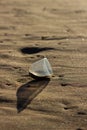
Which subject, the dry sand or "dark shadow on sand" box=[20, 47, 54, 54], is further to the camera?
"dark shadow on sand" box=[20, 47, 54, 54]

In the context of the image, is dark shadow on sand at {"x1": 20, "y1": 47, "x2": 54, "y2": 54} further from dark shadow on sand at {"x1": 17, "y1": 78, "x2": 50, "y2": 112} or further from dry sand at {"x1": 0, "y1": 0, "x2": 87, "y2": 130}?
dark shadow on sand at {"x1": 17, "y1": 78, "x2": 50, "y2": 112}

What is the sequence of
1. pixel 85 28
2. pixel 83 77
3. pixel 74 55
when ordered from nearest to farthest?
pixel 83 77, pixel 74 55, pixel 85 28

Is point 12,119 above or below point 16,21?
above

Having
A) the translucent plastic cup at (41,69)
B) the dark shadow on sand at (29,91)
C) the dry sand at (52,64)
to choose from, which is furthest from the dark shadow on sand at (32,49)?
the dark shadow on sand at (29,91)

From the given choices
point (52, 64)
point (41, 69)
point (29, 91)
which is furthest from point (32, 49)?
point (29, 91)

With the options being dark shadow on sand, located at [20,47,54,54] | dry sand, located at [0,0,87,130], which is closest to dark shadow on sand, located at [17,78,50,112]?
dry sand, located at [0,0,87,130]

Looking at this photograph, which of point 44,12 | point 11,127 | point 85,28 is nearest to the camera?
point 11,127

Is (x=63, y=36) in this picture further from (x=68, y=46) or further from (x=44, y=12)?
(x=44, y=12)

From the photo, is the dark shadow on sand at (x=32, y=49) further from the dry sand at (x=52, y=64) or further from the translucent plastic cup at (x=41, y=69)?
the translucent plastic cup at (x=41, y=69)

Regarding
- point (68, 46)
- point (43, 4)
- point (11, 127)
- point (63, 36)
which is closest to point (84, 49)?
point (68, 46)
